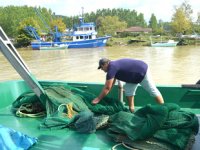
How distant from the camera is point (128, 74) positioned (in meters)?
3.99

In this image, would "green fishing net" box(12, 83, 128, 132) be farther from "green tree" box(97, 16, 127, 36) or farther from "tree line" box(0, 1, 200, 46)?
"green tree" box(97, 16, 127, 36)

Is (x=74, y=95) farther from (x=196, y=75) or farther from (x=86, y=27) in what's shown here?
(x=86, y=27)

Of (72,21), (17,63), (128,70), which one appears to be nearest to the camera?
(17,63)

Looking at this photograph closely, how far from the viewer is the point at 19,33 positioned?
51406mm

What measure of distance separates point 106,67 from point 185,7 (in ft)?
165

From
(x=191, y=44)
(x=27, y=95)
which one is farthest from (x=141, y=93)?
(x=191, y=44)

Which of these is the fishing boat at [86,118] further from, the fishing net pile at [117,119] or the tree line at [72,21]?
the tree line at [72,21]

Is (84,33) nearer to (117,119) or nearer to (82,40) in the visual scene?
(82,40)

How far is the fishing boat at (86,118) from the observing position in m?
3.03

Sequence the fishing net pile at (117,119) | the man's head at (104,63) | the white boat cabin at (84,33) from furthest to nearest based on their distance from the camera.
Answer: the white boat cabin at (84,33), the man's head at (104,63), the fishing net pile at (117,119)

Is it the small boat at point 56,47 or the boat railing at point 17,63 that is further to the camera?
the small boat at point 56,47

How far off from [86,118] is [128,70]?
0.88 meters

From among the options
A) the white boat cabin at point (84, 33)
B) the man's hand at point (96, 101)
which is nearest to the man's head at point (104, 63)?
the man's hand at point (96, 101)

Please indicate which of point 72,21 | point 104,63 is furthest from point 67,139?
point 72,21
